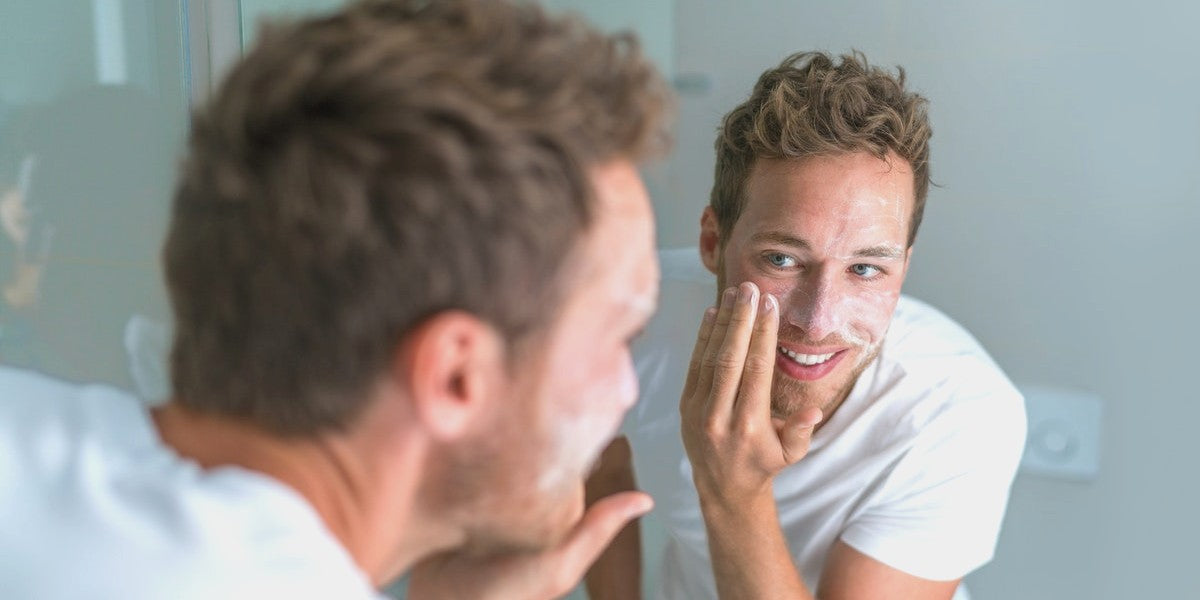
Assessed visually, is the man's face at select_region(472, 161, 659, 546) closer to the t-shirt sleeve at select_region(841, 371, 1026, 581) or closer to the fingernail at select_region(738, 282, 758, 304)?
the fingernail at select_region(738, 282, 758, 304)

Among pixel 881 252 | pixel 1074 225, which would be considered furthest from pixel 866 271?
pixel 1074 225

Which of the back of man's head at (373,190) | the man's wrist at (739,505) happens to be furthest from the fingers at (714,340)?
the back of man's head at (373,190)

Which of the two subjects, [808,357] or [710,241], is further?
[710,241]

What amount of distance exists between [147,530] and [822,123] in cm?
76

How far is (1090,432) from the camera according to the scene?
1391 millimetres

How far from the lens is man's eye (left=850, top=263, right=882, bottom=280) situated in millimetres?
1062

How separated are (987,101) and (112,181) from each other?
3.46 ft

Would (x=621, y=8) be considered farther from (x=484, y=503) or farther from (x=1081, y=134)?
(x=484, y=503)

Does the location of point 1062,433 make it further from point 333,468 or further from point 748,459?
point 333,468

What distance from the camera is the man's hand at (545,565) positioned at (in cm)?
74

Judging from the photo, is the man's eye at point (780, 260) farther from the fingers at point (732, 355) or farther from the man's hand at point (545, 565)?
A: the man's hand at point (545, 565)

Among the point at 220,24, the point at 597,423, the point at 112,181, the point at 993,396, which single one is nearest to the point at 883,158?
the point at 993,396

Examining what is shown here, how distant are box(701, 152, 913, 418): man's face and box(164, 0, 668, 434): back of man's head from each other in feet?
1.66

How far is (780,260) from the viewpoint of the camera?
1.07 m
